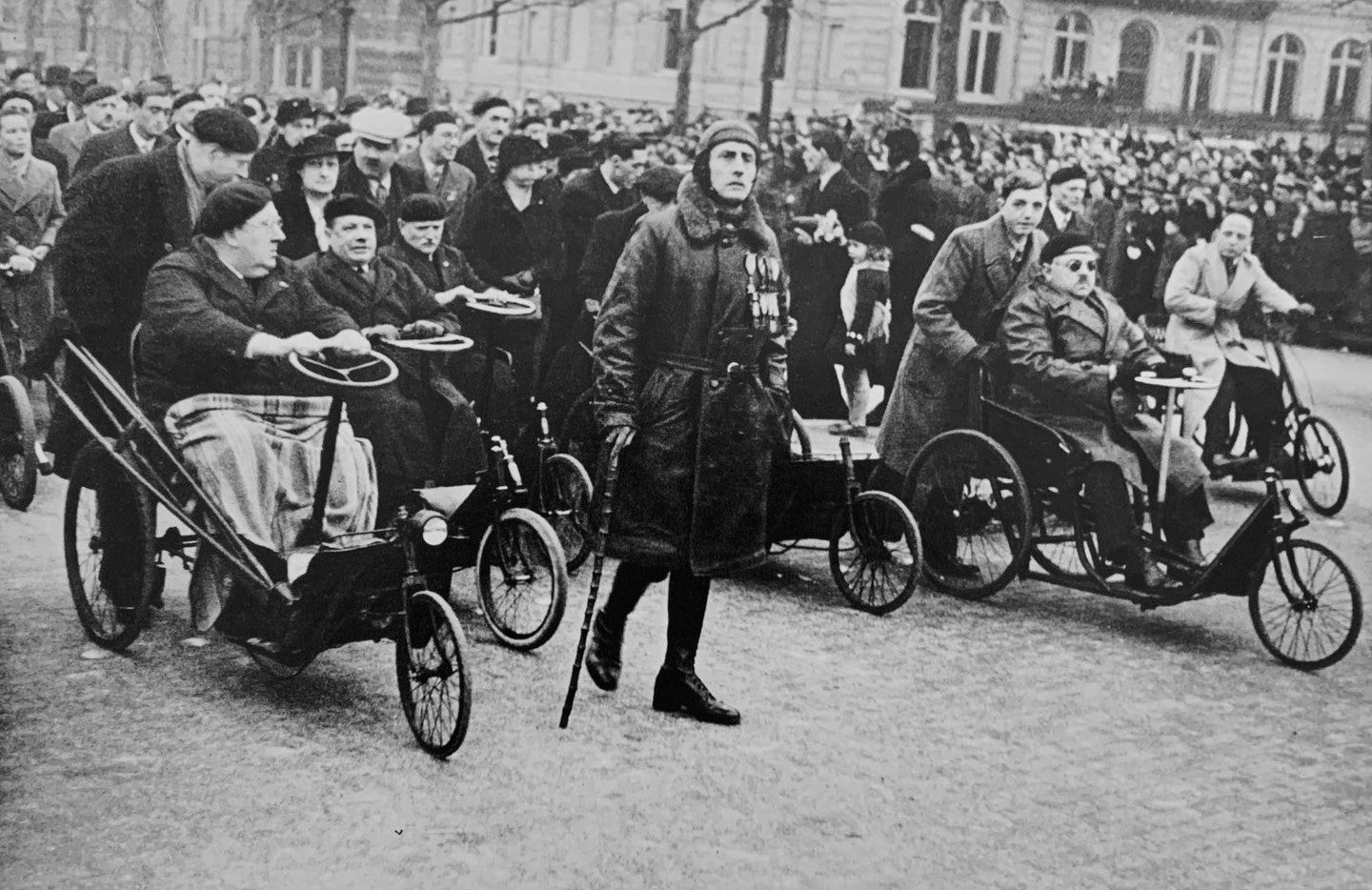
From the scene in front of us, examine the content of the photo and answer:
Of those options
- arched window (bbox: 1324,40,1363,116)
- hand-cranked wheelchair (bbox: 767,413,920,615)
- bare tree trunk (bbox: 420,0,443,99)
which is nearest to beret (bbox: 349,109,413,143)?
bare tree trunk (bbox: 420,0,443,99)

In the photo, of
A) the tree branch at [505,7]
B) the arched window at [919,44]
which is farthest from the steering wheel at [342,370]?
the arched window at [919,44]

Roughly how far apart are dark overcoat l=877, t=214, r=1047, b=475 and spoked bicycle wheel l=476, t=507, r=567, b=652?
203 centimetres

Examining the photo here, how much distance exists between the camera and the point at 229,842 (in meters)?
4.30

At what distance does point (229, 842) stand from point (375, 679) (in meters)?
1.44

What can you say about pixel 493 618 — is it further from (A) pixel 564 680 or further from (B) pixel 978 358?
(B) pixel 978 358

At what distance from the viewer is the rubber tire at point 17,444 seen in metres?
7.16

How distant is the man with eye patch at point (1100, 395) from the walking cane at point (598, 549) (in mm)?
2488

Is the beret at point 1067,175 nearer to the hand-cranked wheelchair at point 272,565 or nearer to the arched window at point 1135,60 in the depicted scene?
the arched window at point 1135,60

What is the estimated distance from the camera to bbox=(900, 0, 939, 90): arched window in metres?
9.97

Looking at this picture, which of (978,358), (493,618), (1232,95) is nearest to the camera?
(493,618)

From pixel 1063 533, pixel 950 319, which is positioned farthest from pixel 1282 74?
pixel 1063 533

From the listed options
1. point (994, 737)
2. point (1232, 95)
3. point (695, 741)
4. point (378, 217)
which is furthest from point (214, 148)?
point (1232, 95)

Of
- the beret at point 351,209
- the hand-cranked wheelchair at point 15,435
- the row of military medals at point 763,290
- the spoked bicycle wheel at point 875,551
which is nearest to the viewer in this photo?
the row of military medals at point 763,290

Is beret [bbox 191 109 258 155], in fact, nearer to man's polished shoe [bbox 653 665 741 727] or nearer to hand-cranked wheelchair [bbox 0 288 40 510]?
hand-cranked wheelchair [bbox 0 288 40 510]
